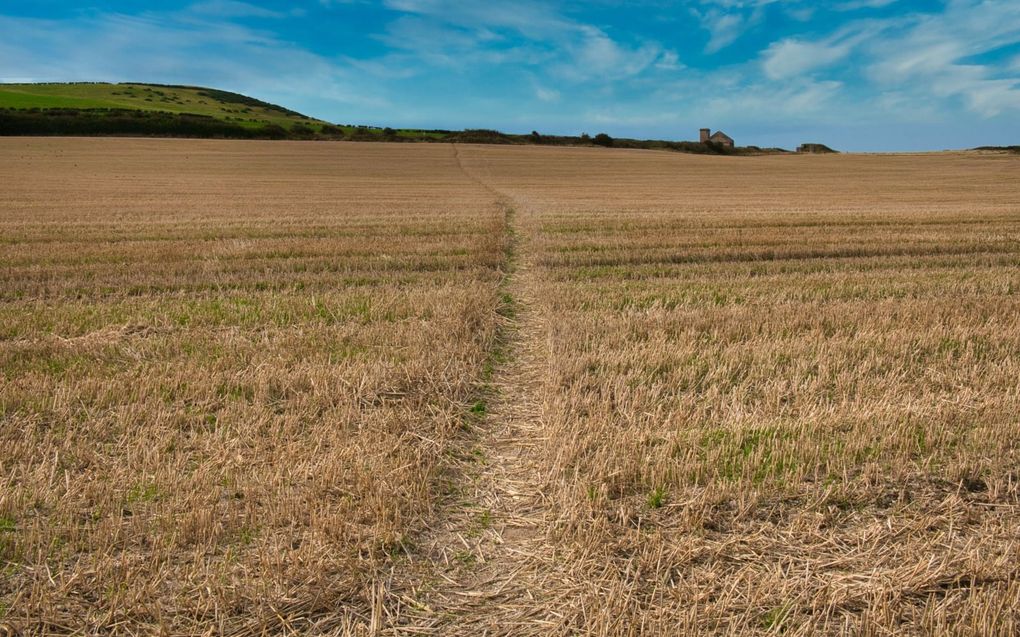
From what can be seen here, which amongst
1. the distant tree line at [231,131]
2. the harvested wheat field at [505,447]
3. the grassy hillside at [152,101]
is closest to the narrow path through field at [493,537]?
the harvested wheat field at [505,447]

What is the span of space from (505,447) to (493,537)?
1.23 meters

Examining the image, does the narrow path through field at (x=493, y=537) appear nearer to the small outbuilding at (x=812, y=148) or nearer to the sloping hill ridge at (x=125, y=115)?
the sloping hill ridge at (x=125, y=115)

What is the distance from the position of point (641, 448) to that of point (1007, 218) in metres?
20.8

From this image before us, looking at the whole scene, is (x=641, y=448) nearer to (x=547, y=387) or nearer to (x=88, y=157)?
(x=547, y=387)

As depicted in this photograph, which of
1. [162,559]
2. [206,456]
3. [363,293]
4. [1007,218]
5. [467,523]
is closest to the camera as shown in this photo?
[162,559]

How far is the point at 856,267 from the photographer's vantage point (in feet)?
39.1

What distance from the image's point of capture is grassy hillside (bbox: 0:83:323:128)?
8550cm

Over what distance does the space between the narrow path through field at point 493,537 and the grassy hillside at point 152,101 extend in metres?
88.8

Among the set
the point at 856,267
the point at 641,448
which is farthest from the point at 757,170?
the point at 641,448

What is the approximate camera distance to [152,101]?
102m

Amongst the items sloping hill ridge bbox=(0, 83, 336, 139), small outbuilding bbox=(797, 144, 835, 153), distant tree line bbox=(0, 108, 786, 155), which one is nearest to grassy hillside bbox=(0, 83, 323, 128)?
sloping hill ridge bbox=(0, 83, 336, 139)

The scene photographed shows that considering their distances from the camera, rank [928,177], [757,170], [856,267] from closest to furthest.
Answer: [856,267] < [928,177] < [757,170]

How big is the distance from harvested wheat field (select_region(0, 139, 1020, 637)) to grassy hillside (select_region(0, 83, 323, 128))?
84814 millimetres

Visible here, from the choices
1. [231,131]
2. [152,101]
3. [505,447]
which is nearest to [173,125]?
[231,131]
